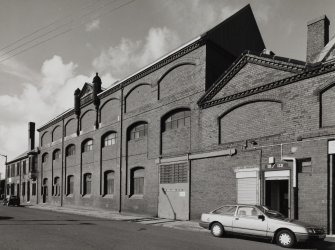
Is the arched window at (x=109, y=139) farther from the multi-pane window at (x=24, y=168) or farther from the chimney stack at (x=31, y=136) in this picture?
the multi-pane window at (x=24, y=168)

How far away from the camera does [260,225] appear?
13.2 metres

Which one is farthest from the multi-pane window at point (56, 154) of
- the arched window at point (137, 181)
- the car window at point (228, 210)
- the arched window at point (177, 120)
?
the car window at point (228, 210)

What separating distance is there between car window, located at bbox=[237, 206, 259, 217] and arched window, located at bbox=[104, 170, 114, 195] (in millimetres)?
17502

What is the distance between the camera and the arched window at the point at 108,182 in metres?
30.1

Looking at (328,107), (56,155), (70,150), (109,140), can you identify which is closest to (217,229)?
(328,107)

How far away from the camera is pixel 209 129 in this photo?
20.9 meters

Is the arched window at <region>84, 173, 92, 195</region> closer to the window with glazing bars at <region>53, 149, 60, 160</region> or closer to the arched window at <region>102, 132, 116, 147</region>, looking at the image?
the arched window at <region>102, 132, 116, 147</region>

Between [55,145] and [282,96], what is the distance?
99.8 feet

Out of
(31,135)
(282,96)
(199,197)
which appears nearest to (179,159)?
(199,197)

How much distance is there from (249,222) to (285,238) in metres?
1.46

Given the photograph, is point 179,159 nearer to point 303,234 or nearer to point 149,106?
point 149,106

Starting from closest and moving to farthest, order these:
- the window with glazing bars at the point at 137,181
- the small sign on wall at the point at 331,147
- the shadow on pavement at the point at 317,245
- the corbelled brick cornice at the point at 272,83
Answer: the shadow on pavement at the point at 317,245 → the small sign on wall at the point at 331,147 → the corbelled brick cornice at the point at 272,83 → the window with glazing bars at the point at 137,181

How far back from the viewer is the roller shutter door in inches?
709

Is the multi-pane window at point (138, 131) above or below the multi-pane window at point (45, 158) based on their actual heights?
above
